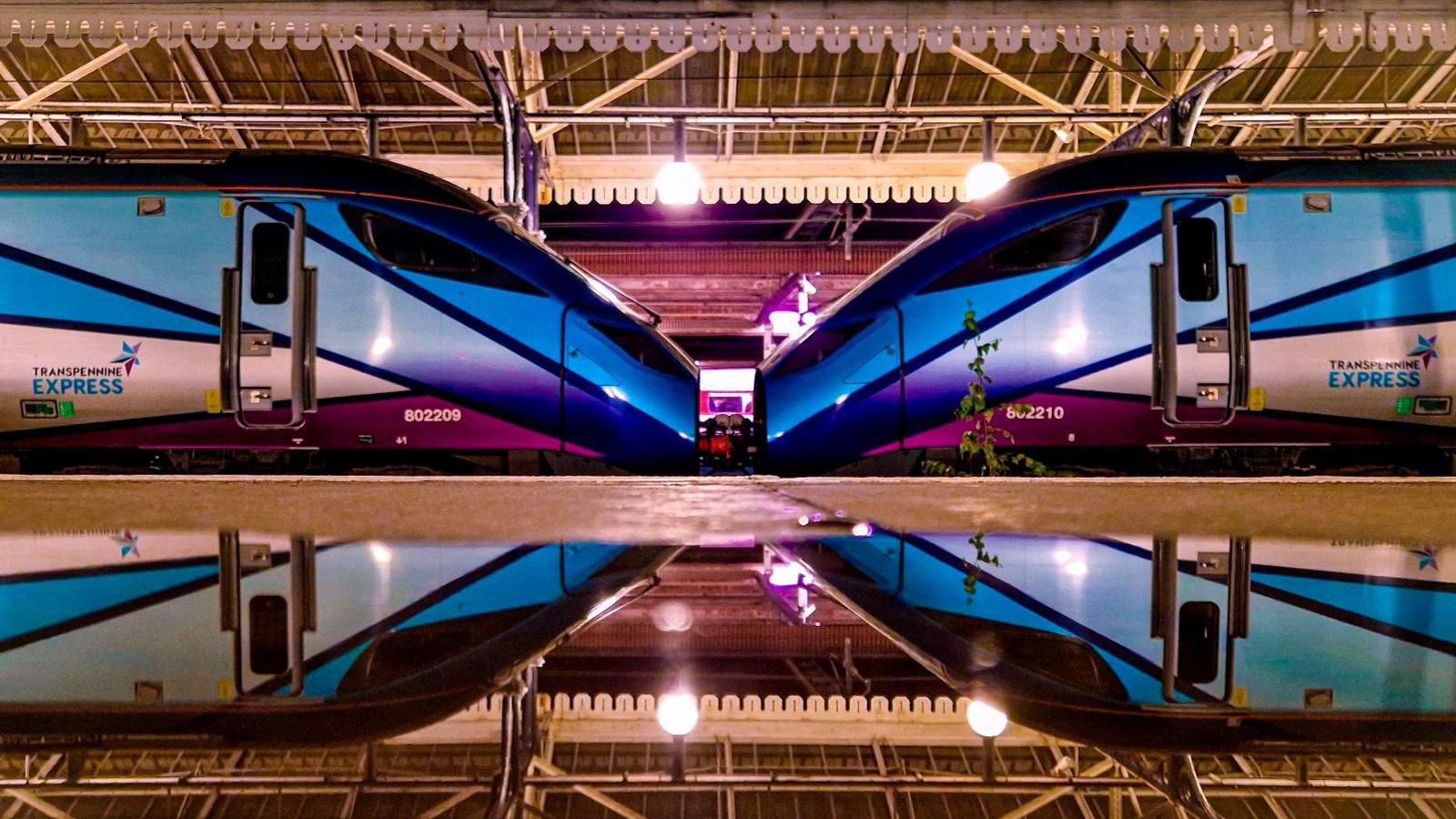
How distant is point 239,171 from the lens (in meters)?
6.02

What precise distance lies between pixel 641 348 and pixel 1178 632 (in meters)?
5.17

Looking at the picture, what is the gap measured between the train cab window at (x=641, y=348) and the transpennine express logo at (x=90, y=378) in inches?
121

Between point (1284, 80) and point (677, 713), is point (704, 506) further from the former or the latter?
point (1284, 80)

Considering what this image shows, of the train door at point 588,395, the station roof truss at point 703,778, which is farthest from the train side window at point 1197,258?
the station roof truss at point 703,778

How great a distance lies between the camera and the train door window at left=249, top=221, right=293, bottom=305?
19.7 ft

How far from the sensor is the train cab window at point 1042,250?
596 cm

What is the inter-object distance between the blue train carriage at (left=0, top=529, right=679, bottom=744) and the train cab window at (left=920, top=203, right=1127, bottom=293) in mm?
4409

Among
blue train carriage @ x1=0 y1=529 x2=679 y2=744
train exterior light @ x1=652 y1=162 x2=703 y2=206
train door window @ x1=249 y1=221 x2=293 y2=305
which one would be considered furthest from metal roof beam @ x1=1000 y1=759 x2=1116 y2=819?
train exterior light @ x1=652 y1=162 x2=703 y2=206

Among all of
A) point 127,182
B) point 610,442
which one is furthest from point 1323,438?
point 127,182

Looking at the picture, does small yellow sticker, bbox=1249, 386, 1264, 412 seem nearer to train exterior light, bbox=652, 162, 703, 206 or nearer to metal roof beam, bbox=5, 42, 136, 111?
train exterior light, bbox=652, 162, 703, 206

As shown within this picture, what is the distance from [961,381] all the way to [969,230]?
1036 mm

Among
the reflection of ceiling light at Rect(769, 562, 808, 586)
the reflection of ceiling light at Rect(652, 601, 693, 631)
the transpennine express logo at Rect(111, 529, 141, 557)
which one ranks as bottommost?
the reflection of ceiling light at Rect(769, 562, 808, 586)

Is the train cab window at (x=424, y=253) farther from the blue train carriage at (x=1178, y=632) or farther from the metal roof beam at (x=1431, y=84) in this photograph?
the metal roof beam at (x=1431, y=84)

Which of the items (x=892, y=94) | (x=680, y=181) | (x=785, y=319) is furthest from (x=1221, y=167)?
(x=785, y=319)
